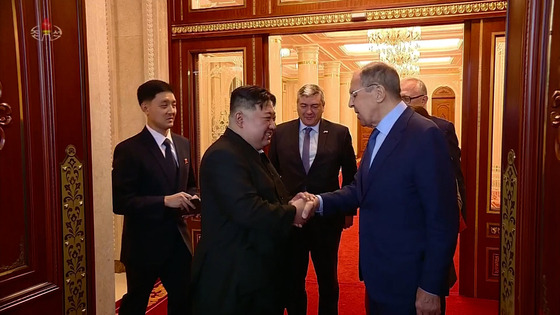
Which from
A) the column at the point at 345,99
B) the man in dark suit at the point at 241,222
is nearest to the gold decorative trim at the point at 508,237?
the man in dark suit at the point at 241,222

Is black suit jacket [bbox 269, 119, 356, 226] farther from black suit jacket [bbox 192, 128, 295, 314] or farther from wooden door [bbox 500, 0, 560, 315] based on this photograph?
wooden door [bbox 500, 0, 560, 315]

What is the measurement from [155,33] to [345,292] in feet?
10.0

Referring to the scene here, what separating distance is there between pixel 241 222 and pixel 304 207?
46 centimetres

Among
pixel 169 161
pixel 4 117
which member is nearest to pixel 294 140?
pixel 169 161

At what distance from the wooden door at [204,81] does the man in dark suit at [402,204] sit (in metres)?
2.50

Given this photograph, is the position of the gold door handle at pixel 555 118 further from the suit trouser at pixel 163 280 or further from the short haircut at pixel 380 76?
the suit trouser at pixel 163 280

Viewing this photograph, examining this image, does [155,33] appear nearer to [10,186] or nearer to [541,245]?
[10,186]

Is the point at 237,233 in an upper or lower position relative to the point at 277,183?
lower

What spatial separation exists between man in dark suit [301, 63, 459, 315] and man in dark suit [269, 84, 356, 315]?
103 centimetres

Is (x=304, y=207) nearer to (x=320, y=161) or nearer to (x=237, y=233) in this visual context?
(x=237, y=233)

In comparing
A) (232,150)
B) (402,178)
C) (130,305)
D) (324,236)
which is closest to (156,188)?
(130,305)

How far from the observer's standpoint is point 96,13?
90.9 inches

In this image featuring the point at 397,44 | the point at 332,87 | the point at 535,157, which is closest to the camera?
the point at 535,157

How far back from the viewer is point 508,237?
1.63 m
